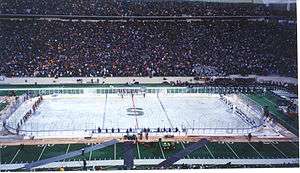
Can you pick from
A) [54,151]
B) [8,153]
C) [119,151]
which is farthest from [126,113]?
[8,153]

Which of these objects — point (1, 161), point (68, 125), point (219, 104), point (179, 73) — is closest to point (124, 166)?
point (1, 161)

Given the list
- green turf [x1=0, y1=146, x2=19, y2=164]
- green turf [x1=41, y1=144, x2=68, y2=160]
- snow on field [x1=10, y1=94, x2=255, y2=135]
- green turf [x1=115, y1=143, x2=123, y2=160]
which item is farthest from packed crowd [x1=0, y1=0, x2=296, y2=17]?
green turf [x1=115, y1=143, x2=123, y2=160]

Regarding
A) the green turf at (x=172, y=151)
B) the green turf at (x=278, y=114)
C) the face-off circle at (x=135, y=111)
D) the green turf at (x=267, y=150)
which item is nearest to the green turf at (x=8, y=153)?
the green turf at (x=172, y=151)

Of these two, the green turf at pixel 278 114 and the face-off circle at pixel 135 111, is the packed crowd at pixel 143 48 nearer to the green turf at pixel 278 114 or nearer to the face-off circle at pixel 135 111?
the green turf at pixel 278 114

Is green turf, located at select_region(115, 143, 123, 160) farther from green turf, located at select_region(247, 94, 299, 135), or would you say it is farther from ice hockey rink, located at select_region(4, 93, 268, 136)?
green turf, located at select_region(247, 94, 299, 135)

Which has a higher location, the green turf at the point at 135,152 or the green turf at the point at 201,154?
the green turf at the point at 135,152

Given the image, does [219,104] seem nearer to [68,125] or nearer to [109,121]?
[109,121]

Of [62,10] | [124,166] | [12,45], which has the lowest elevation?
[124,166]

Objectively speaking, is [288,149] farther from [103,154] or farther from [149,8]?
[149,8]
